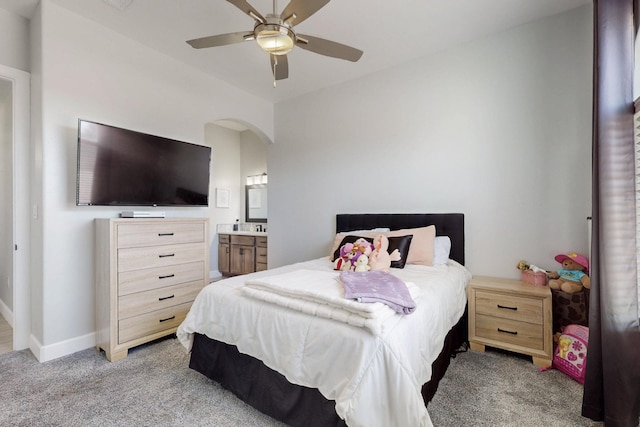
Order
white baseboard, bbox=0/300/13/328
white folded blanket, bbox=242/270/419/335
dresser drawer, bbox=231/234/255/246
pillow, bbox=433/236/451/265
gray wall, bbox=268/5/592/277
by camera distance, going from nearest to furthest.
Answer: white folded blanket, bbox=242/270/419/335
gray wall, bbox=268/5/592/277
pillow, bbox=433/236/451/265
white baseboard, bbox=0/300/13/328
dresser drawer, bbox=231/234/255/246

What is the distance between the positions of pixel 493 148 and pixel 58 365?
407 centimetres

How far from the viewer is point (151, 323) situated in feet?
8.45

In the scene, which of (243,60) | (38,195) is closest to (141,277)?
(38,195)

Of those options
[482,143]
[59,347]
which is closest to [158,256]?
[59,347]

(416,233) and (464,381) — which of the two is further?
(416,233)

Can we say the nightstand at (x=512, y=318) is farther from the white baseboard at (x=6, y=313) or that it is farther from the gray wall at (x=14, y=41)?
the white baseboard at (x=6, y=313)

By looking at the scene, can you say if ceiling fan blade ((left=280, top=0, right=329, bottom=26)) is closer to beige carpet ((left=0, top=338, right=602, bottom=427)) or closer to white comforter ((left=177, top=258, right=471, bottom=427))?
white comforter ((left=177, top=258, right=471, bottom=427))

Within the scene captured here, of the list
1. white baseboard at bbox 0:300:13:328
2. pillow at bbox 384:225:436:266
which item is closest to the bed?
pillow at bbox 384:225:436:266

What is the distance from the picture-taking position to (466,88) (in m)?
2.93

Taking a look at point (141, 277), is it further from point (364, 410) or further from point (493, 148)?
point (493, 148)

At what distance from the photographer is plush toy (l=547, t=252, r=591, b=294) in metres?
2.25

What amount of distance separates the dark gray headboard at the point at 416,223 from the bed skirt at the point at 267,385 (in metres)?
1.02

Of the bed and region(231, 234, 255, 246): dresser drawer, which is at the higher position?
region(231, 234, 255, 246): dresser drawer

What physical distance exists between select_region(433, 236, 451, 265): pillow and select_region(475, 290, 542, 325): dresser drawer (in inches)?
15.5
